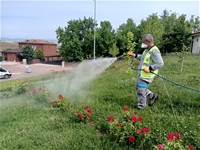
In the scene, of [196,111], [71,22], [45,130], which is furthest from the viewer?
[71,22]

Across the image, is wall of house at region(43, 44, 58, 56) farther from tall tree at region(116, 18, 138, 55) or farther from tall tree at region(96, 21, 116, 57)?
tall tree at region(116, 18, 138, 55)

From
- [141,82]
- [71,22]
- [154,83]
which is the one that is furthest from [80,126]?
[71,22]

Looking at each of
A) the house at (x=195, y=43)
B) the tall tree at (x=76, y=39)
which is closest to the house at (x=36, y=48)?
the tall tree at (x=76, y=39)

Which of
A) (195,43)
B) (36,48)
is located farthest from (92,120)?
(36,48)

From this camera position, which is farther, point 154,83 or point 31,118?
point 154,83

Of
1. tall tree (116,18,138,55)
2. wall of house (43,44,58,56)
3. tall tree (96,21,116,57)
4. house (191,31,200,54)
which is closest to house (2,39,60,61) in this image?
wall of house (43,44,58,56)

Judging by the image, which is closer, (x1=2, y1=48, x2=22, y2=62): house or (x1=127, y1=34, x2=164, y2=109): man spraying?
(x1=127, y1=34, x2=164, y2=109): man spraying

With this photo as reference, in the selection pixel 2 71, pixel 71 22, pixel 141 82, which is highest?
pixel 71 22

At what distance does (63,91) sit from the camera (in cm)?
611

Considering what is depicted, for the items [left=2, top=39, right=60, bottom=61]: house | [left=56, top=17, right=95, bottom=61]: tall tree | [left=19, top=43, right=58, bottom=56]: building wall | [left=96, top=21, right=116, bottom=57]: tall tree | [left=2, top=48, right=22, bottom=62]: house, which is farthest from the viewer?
[left=19, top=43, right=58, bottom=56]: building wall

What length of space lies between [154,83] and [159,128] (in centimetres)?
341

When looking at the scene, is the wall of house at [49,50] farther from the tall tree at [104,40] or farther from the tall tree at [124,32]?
the tall tree at [124,32]

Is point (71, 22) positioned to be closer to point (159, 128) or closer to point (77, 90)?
point (77, 90)

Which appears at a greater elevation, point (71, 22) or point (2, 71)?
point (71, 22)
